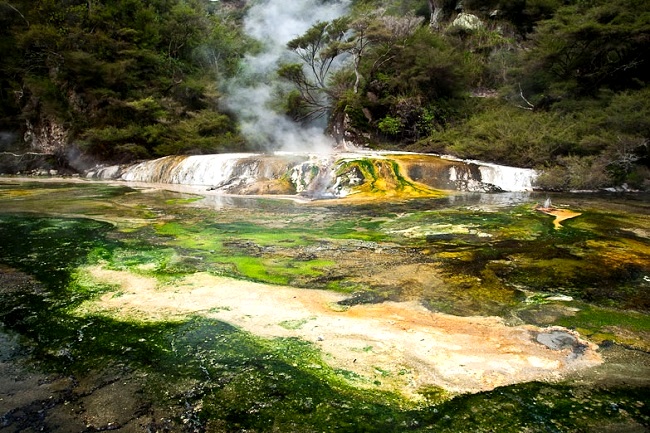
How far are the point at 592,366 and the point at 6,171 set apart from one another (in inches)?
875

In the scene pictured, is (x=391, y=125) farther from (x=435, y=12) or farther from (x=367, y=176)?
(x=435, y=12)

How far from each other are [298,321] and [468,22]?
885 inches

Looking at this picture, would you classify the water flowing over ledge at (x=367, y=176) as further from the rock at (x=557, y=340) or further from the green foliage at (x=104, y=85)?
the rock at (x=557, y=340)

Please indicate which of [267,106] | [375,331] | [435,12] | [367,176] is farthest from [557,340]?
[435,12]

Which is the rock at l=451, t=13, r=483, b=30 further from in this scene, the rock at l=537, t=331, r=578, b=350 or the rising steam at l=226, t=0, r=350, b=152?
the rock at l=537, t=331, r=578, b=350

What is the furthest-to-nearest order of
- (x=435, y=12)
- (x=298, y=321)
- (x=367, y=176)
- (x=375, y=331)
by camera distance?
(x=435, y=12) < (x=367, y=176) < (x=298, y=321) < (x=375, y=331)

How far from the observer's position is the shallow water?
2.33 metres

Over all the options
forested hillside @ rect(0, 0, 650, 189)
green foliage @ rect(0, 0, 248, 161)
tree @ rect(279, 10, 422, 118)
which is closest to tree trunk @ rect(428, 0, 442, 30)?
forested hillside @ rect(0, 0, 650, 189)

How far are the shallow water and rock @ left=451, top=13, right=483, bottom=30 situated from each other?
16.4 meters

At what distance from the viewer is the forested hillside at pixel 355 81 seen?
13.5 metres

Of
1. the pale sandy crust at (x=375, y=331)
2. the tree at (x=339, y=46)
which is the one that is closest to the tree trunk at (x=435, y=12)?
the tree at (x=339, y=46)

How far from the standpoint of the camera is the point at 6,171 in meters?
17.9

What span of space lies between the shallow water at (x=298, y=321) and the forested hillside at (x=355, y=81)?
313 inches

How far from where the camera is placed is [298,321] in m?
3.48
